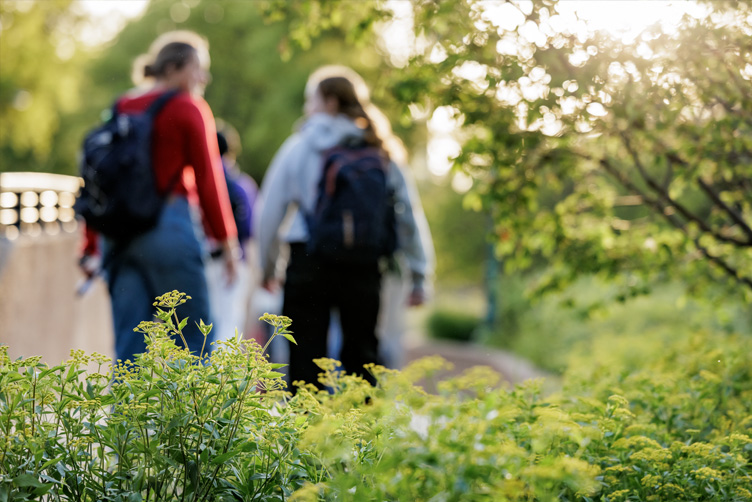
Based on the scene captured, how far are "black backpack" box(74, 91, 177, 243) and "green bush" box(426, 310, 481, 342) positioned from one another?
14444 mm

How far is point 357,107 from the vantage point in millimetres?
4652

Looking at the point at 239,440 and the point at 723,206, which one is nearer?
the point at 239,440

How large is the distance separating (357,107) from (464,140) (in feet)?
2.48

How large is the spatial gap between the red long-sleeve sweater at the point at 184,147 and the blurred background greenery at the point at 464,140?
0.56 metres

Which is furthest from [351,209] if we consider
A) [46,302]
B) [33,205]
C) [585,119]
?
[33,205]

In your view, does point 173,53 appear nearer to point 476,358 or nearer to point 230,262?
point 230,262

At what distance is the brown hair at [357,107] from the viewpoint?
4543mm

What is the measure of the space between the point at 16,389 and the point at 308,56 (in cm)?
2473

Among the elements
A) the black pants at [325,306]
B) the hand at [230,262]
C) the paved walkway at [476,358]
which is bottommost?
the paved walkway at [476,358]

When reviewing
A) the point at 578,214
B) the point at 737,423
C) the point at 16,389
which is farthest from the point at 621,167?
the point at 16,389

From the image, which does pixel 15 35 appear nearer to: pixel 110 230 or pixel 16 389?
pixel 110 230

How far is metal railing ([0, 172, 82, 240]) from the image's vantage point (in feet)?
23.6

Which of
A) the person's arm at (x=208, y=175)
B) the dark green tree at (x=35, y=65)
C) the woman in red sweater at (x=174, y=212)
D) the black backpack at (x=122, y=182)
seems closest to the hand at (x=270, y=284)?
the person's arm at (x=208, y=175)

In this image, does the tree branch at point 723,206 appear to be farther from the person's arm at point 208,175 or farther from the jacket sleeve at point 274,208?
the person's arm at point 208,175
